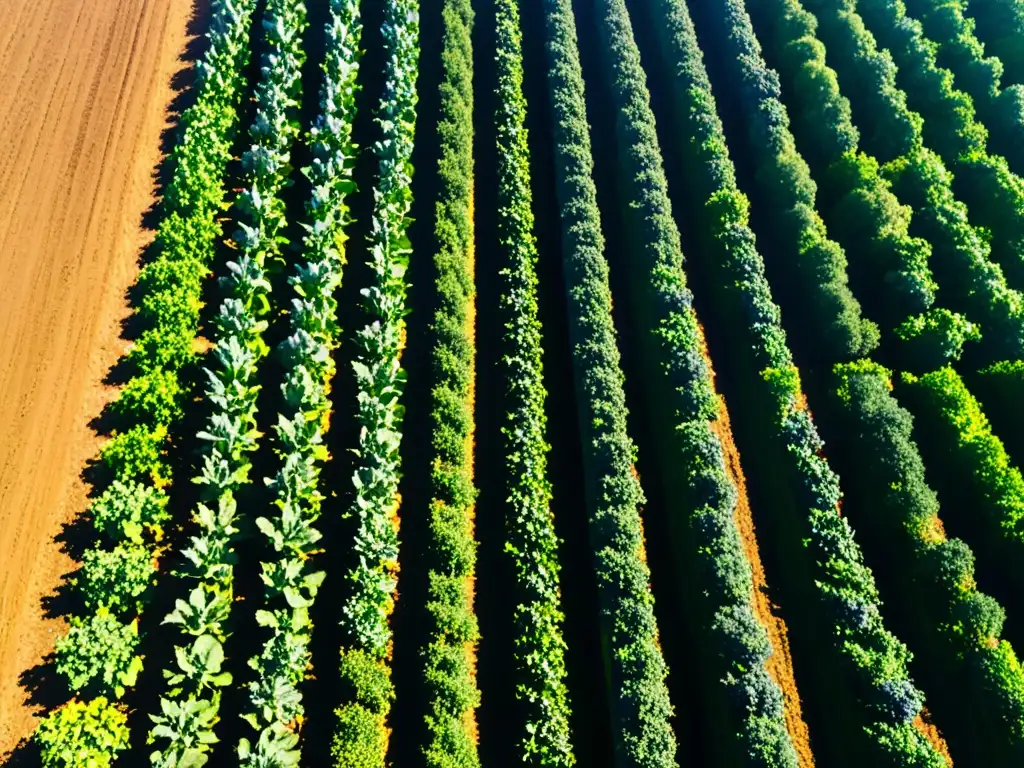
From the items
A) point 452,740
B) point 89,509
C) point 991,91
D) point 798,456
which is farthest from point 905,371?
point 89,509

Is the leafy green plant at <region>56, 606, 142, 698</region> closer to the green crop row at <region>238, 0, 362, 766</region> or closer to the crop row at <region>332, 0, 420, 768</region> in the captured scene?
the green crop row at <region>238, 0, 362, 766</region>

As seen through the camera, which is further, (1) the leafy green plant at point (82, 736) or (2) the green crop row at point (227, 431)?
(2) the green crop row at point (227, 431)

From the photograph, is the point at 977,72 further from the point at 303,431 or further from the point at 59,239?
the point at 59,239

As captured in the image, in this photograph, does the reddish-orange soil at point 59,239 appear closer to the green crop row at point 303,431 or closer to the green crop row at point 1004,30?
the green crop row at point 303,431

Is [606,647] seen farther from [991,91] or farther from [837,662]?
[991,91]

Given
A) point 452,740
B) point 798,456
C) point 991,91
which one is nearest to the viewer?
point 452,740

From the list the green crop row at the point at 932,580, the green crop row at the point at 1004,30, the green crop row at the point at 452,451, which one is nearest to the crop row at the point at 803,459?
the green crop row at the point at 932,580
